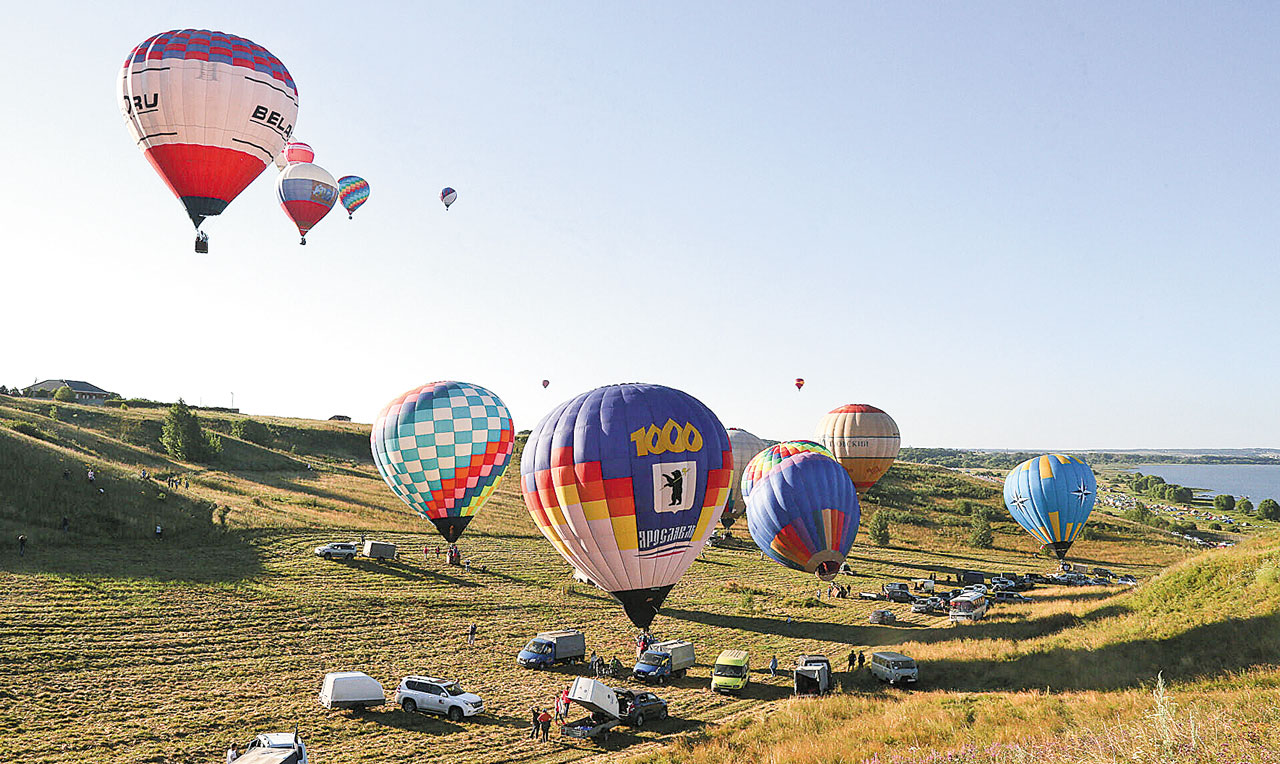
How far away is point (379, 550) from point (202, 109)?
21.9m

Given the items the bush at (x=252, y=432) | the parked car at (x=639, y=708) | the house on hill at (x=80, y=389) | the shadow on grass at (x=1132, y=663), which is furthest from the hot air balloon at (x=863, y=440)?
the house on hill at (x=80, y=389)

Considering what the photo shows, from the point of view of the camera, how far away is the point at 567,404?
23.3 metres

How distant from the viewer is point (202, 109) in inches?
1099

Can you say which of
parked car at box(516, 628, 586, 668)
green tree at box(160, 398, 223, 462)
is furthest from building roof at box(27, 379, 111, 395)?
parked car at box(516, 628, 586, 668)

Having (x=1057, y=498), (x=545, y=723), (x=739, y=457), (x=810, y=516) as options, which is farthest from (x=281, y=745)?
(x=739, y=457)

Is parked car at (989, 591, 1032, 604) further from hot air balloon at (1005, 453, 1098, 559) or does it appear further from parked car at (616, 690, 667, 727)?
parked car at (616, 690, 667, 727)

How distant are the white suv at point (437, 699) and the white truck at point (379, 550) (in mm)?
18288

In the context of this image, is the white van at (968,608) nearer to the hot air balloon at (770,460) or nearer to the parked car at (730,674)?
the hot air balloon at (770,460)

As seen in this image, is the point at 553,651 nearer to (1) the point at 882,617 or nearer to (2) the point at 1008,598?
(1) the point at 882,617

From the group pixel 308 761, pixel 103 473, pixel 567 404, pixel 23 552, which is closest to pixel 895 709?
pixel 567 404

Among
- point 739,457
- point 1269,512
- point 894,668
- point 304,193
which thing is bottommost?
point 1269,512

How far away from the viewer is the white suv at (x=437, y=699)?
68.0ft

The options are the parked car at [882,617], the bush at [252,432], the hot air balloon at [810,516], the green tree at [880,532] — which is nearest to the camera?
the hot air balloon at [810,516]

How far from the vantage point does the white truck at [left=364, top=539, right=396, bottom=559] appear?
3866cm
